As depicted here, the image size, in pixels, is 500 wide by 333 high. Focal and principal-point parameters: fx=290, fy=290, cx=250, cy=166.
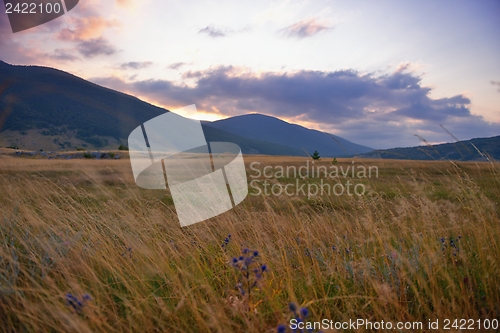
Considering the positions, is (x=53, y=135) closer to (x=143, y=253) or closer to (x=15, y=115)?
(x=15, y=115)

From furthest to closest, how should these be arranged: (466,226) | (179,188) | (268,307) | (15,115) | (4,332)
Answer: (15,115) → (179,188) → (466,226) → (268,307) → (4,332)

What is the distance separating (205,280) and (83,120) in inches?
7703

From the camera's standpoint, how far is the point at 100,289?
8.57ft

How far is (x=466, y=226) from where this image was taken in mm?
3881

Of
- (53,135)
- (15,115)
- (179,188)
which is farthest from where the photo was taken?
(15,115)

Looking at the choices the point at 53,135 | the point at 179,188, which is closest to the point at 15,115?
the point at 53,135

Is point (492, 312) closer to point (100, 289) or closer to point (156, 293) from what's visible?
point (156, 293)

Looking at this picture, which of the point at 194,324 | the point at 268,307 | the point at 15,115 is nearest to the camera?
the point at 194,324

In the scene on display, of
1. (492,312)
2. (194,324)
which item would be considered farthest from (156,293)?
(492,312)

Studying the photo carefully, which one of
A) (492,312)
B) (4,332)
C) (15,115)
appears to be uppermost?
(15,115)

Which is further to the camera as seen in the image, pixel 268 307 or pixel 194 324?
pixel 268 307

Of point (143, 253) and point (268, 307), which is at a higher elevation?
point (143, 253)

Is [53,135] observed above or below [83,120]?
below

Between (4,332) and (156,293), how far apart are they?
102cm
